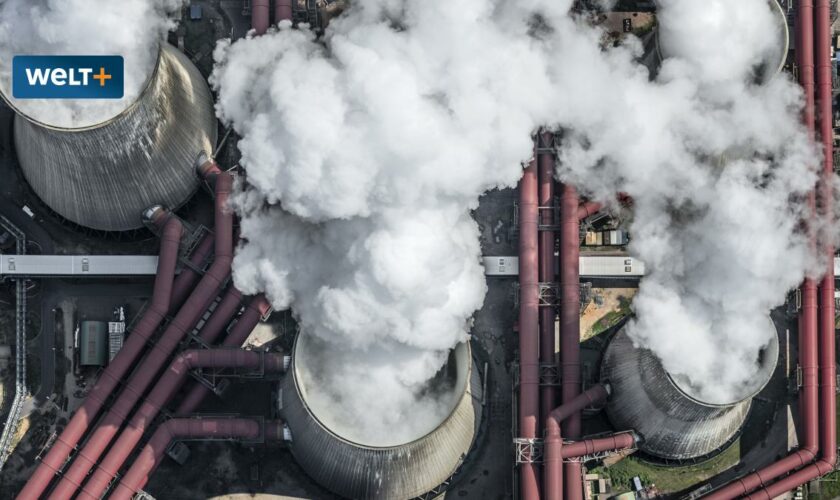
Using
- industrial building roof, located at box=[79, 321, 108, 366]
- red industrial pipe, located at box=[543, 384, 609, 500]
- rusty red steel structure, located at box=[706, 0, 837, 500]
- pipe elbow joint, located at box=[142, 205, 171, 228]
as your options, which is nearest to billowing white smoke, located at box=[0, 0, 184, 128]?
pipe elbow joint, located at box=[142, 205, 171, 228]

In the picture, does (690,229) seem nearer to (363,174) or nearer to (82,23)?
(363,174)

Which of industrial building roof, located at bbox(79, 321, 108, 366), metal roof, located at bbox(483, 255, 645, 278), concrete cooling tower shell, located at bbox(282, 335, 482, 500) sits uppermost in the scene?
metal roof, located at bbox(483, 255, 645, 278)

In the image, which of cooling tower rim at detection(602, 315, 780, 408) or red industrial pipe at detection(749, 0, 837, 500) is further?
red industrial pipe at detection(749, 0, 837, 500)

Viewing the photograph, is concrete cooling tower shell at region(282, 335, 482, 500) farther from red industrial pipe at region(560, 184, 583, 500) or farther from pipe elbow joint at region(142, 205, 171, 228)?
pipe elbow joint at region(142, 205, 171, 228)

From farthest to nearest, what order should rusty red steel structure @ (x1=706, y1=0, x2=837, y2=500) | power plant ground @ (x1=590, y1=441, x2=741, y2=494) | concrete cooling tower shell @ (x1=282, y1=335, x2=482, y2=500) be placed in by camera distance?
power plant ground @ (x1=590, y1=441, x2=741, y2=494) → rusty red steel structure @ (x1=706, y1=0, x2=837, y2=500) → concrete cooling tower shell @ (x1=282, y1=335, x2=482, y2=500)

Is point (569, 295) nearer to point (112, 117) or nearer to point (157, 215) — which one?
point (157, 215)

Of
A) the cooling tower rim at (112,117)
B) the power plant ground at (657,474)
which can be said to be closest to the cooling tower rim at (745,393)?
the power plant ground at (657,474)

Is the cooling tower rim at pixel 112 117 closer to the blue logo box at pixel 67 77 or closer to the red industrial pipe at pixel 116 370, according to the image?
the blue logo box at pixel 67 77

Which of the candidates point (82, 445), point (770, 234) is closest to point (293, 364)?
point (82, 445)
